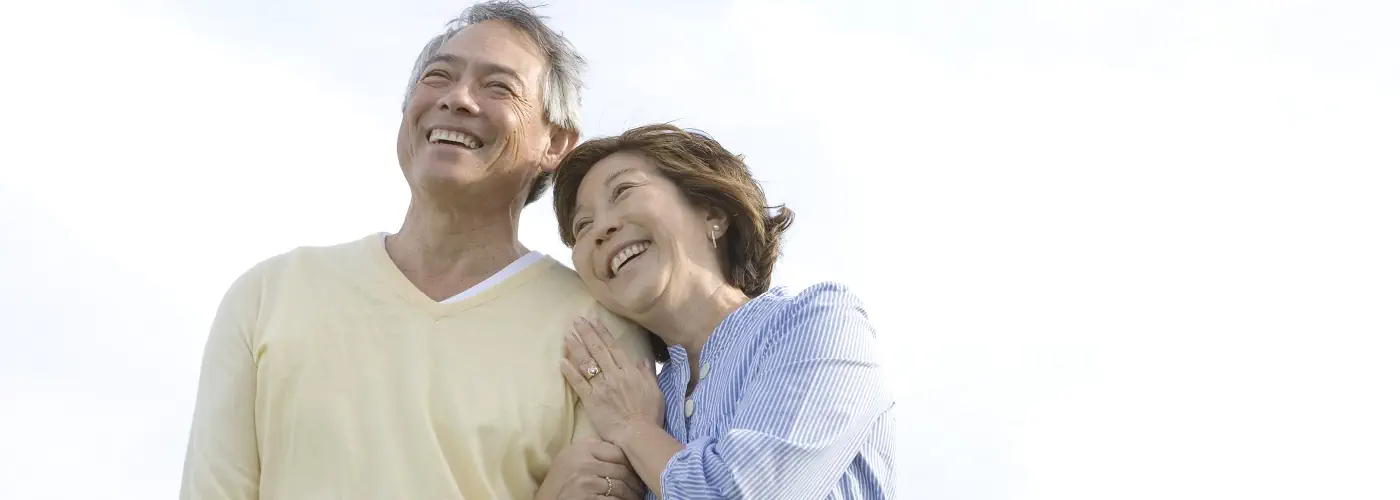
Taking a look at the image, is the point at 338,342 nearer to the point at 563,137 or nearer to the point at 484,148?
the point at 484,148

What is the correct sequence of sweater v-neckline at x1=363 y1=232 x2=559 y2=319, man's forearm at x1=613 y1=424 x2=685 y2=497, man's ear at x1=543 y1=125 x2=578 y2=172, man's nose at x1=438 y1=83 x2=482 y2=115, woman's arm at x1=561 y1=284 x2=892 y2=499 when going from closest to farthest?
woman's arm at x1=561 y1=284 x2=892 y2=499 < man's forearm at x1=613 y1=424 x2=685 y2=497 < sweater v-neckline at x1=363 y1=232 x2=559 y2=319 < man's nose at x1=438 y1=83 x2=482 y2=115 < man's ear at x1=543 y1=125 x2=578 y2=172

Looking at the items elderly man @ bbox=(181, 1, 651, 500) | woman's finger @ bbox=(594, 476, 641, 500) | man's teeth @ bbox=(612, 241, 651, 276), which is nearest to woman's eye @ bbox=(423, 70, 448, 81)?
elderly man @ bbox=(181, 1, 651, 500)

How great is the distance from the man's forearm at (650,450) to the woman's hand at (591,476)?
4cm

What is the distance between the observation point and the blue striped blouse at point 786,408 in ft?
12.3

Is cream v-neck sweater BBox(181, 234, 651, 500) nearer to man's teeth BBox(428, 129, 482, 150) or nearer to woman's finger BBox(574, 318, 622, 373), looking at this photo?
woman's finger BBox(574, 318, 622, 373)

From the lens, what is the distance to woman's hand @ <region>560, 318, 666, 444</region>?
169 inches

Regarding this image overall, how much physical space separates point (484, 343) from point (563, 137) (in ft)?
3.01

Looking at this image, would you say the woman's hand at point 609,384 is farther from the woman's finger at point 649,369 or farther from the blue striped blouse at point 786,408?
the blue striped blouse at point 786,408

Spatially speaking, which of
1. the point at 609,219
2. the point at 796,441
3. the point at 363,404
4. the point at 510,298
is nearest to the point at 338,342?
the point at 363,404

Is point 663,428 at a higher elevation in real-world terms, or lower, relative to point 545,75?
lower

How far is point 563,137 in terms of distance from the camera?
511 cm

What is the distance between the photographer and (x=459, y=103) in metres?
4.71

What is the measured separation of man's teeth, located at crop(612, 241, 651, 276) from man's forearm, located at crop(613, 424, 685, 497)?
1.89 ft

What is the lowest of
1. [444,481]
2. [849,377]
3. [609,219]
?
[444,481]
